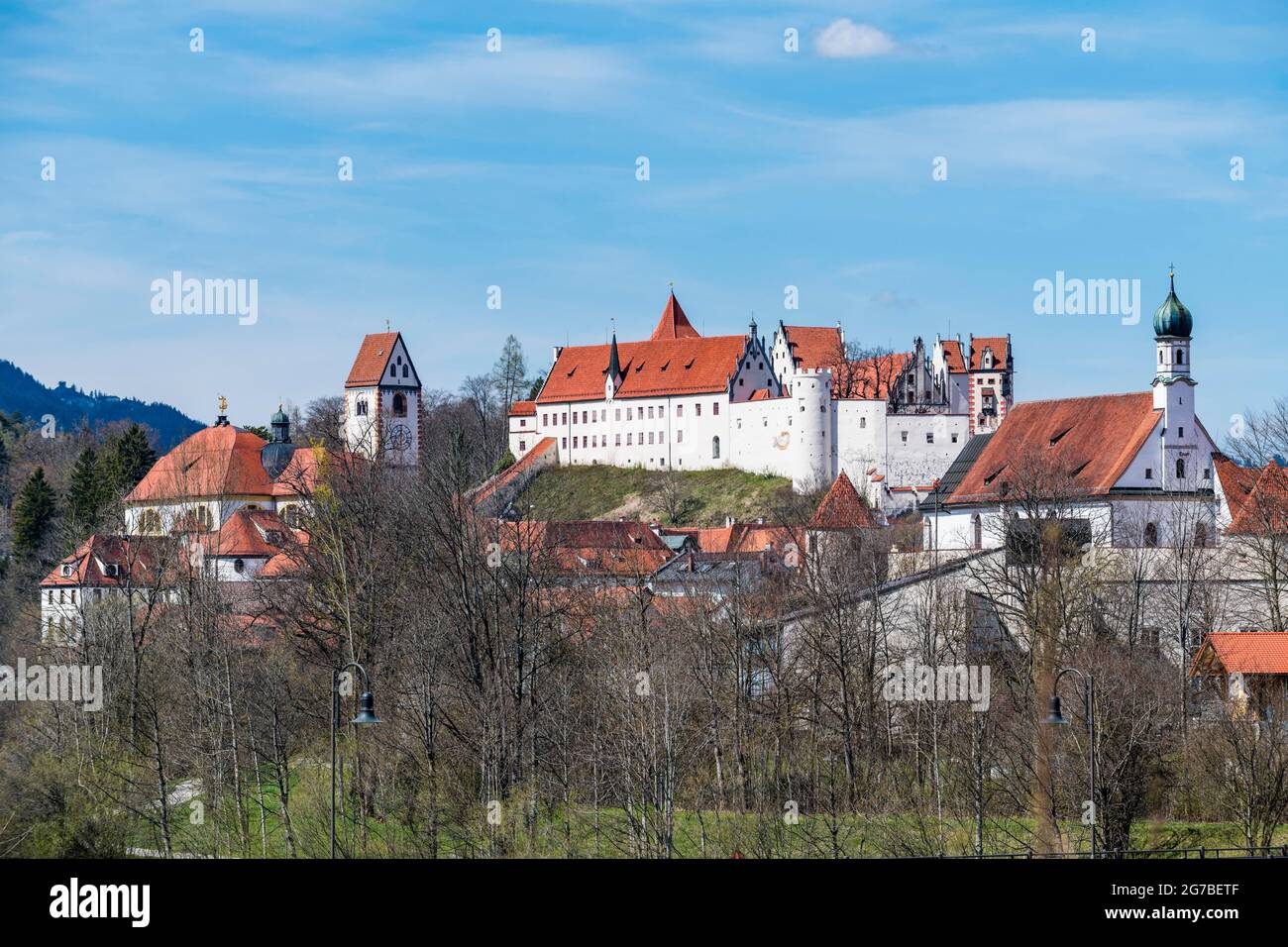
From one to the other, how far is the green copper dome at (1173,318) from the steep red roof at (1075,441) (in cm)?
243

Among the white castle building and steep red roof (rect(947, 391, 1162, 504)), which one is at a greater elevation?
the white castle building

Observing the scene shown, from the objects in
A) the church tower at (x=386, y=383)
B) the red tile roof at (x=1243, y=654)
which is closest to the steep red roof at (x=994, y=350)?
the church tower at (x=386, y=383)

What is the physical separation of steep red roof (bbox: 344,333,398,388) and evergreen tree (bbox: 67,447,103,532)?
20.5 m

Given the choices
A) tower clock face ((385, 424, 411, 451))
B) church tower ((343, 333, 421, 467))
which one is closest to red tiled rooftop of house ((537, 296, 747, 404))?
church tower ((343, 333, 421, 467))

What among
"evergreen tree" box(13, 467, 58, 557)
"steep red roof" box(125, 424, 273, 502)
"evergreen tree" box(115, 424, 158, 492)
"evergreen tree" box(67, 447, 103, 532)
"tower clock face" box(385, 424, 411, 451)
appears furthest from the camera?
"evergreen tree" box(115, 424, 158, 492)

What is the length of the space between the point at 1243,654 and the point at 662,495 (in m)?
63.1

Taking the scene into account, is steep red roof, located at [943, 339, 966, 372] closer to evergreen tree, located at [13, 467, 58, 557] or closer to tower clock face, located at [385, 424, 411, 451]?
tower clock face, located at [385, 424, 411, 451]

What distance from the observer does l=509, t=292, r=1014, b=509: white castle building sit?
100m

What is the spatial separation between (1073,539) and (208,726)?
28.3 m

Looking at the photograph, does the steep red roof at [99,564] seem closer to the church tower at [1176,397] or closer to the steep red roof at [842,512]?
the steep red roof at [842,512]

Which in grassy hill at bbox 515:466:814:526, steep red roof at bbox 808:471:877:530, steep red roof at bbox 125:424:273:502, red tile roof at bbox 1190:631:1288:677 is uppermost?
steep red roof at bbox 125:424:273:502

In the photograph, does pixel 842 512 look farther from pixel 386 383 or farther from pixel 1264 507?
pixel 386 383
